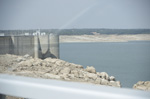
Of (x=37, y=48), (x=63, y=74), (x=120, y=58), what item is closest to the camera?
(x=63, y=74)

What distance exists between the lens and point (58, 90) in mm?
372

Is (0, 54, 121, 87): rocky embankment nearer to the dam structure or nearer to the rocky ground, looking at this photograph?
the rocky ground

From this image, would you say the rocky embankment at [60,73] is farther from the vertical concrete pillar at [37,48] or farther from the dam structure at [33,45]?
the vertical concrete pillar at [37,48]

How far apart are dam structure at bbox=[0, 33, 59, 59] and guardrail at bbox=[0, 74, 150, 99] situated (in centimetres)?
559

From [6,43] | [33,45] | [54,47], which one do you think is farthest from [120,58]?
[33,45]

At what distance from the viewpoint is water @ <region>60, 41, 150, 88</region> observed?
368cm

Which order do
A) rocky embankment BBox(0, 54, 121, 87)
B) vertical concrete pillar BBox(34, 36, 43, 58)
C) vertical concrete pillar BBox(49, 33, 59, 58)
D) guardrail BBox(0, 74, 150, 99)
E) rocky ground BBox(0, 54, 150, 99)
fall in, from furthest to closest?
vertical concrete pillar BBox(49, 33, 59, 58) < vertical concrete pillar BBox(34, 36, 43, 58) < rocky embankment BBox(0, 54, 121, 87) < rocky ground BBox(0, 54, 150, 99) < guardrail BBox(0, 74, 150, 99)

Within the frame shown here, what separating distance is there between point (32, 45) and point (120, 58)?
352 cm

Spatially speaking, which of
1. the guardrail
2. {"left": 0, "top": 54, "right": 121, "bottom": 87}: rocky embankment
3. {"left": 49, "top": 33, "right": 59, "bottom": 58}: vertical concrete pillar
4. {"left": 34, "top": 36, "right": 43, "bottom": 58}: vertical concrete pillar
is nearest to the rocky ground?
{"left": 0, "top": 54, "right": 121, "bottom": 87}: rocky embankment

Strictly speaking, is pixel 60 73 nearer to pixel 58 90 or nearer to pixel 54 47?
pixel 58 90

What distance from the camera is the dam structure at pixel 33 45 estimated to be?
6.35 meters

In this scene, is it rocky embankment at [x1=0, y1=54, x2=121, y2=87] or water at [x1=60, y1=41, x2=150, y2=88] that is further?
water at [x1=60, y1=41, x2=150, y2=88]

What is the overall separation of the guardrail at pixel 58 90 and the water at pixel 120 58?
105 inches

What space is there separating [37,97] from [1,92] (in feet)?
0.26
